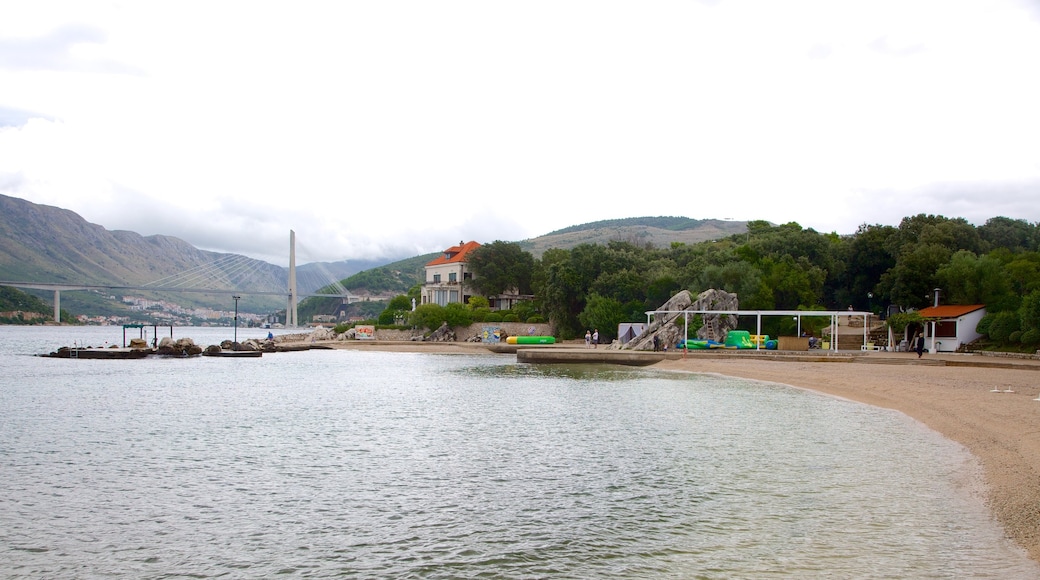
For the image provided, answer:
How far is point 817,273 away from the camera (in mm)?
51469

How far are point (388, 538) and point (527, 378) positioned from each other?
2306 centimetres

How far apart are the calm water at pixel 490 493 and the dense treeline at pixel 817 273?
2494cm

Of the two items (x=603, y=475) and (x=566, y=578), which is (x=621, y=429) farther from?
(x=566, y=578)

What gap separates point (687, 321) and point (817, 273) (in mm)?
13148

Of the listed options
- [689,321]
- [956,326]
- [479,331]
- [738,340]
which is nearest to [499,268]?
[479,331]

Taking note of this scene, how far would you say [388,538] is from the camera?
8578mm

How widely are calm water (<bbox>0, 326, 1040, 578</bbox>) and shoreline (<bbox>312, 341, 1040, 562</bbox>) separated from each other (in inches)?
19.0

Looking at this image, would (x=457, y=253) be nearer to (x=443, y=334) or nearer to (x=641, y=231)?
(x=443, y=334)

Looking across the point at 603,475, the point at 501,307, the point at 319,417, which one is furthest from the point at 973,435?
the point at 501,307

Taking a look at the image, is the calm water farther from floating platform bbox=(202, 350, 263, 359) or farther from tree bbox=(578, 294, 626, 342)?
tree bbox=(578, 294, 626, 342)

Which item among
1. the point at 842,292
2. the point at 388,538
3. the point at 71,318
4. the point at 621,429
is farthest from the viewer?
the point at 71,318

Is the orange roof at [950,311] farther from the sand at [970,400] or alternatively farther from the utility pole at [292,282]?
the utility pole at [292,282]

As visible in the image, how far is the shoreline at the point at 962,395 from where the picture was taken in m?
9.73

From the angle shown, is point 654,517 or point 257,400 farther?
point 257,400
